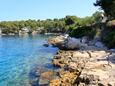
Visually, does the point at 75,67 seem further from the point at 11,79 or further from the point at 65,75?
the point at 11,79

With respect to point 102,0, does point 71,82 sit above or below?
below

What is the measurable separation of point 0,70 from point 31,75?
266 inches

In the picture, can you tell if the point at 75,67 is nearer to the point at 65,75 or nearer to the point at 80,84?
the point at 65,75

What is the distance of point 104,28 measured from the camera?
6050 centimetres

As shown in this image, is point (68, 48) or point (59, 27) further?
point (59, 27)

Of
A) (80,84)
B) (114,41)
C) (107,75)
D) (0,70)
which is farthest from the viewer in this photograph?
(114,41)

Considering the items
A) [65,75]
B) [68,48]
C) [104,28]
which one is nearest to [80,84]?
[65,75]

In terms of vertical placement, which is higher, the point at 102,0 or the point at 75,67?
the point at 102,0

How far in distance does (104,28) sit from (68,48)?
43.2 ft

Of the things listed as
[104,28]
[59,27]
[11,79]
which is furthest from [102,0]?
[59,27]

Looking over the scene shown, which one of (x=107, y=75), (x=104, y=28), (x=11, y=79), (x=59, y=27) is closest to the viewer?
(x=107, y=75)

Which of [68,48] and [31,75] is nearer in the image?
[31,75]

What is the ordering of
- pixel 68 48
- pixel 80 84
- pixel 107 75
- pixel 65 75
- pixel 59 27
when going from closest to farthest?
pixel 80 84 → pixel 107 75 → pixel 65 75 → pixel 68 48 → pixel 59 27

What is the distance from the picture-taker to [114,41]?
4356cm
